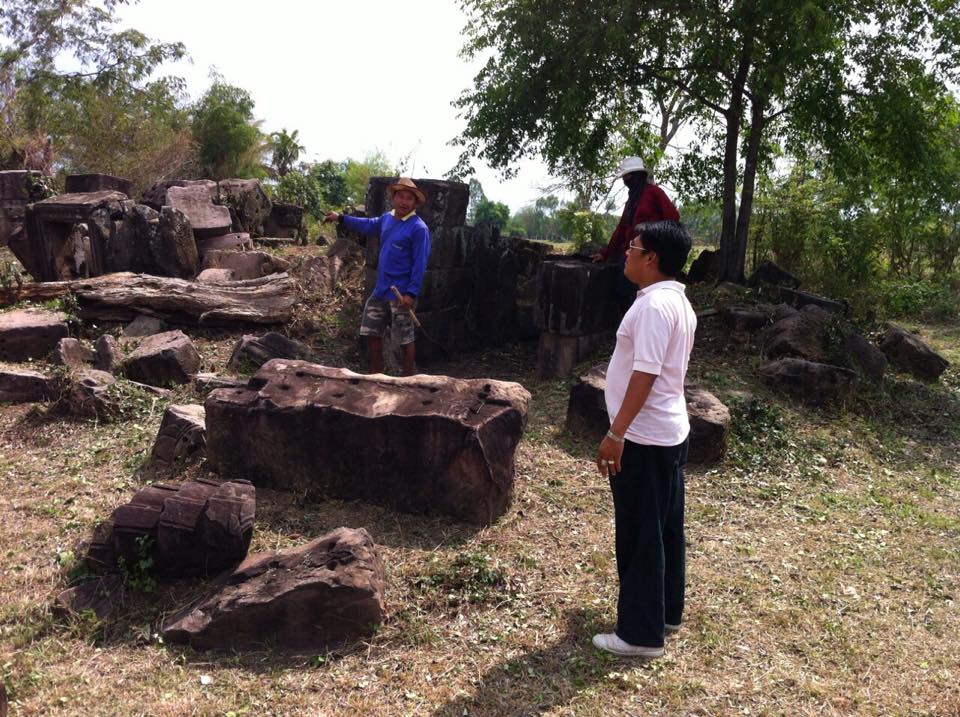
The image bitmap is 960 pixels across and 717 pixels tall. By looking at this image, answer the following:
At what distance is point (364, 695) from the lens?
324 centimetres

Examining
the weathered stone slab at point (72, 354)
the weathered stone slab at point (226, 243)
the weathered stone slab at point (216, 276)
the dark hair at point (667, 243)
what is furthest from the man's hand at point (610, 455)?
the weathered stone slab at point (226, 243)

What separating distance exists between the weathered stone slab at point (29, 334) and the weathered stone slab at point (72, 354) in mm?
117

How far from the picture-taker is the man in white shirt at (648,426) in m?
3.15

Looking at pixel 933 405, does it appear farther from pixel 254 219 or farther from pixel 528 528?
pixel 254 219

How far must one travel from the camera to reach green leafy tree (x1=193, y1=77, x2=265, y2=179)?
30.0m

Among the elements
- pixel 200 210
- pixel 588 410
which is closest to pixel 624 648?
pixel 588 410

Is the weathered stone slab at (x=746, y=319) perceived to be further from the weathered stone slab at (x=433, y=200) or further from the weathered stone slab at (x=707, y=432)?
Result: the weathered stone slab at (x=433, y=200)

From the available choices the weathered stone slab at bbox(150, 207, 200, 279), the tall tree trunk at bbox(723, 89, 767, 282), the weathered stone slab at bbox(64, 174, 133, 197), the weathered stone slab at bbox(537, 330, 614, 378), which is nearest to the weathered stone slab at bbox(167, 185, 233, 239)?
the weathered stone slab at bbox(150, 207, 200, 279)

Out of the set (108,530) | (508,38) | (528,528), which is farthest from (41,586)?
(508,38)

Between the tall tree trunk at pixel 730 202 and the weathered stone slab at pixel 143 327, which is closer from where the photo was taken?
the weathered stone slab at pixel 143 327

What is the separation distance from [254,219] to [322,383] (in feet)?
26.7

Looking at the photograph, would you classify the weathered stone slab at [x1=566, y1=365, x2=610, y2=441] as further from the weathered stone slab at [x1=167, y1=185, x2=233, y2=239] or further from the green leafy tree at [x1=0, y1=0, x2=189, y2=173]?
the green leafy tree at [x1=0, y1=0, x2=189, y2=173]

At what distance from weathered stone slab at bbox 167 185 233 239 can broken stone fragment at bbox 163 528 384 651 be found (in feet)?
27.1

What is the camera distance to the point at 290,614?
357 centimetres
